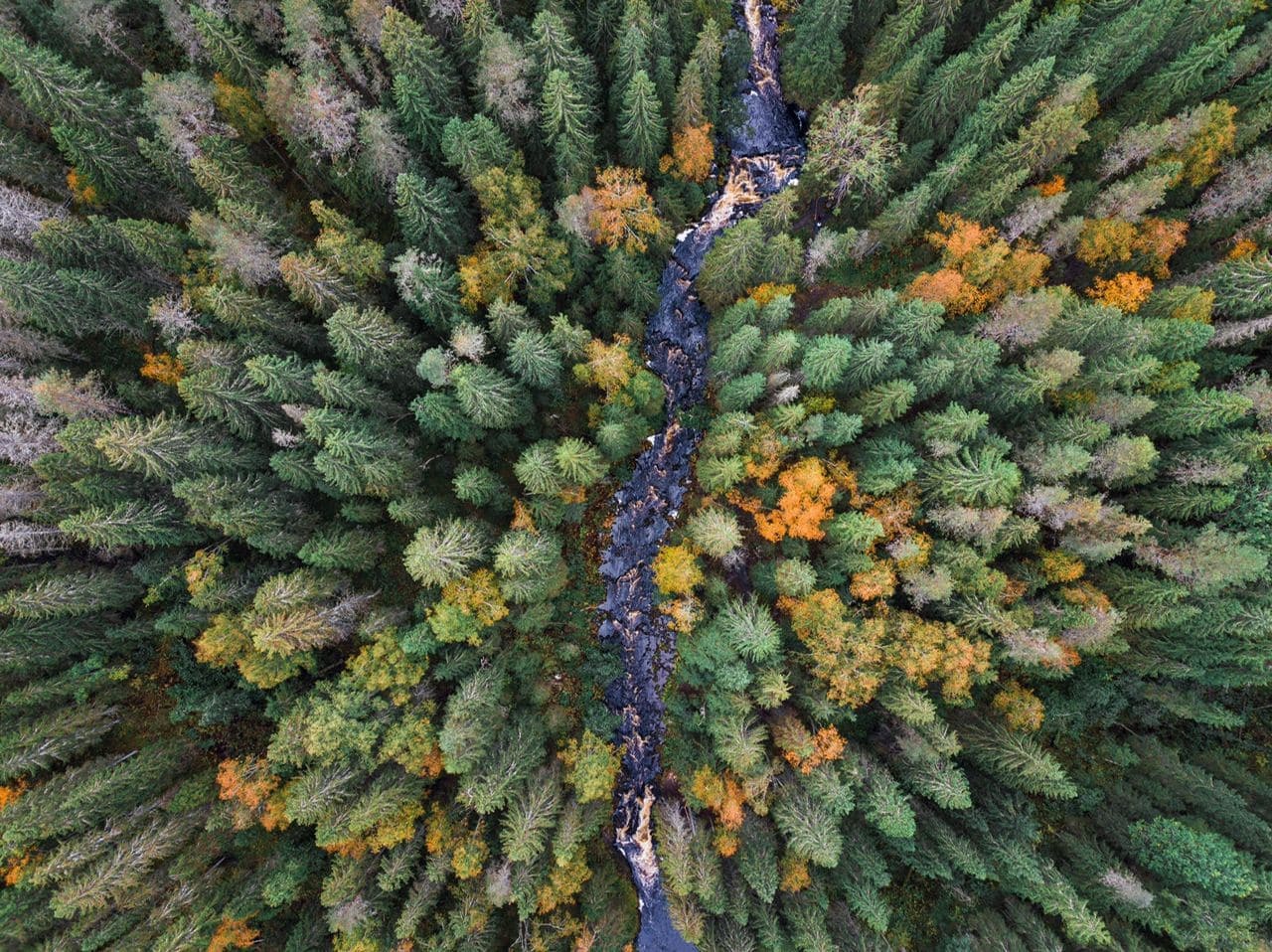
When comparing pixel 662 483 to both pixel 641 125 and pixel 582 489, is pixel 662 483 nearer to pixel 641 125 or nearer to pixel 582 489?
pixel 582 489

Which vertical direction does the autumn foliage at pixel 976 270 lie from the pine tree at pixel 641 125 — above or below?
below

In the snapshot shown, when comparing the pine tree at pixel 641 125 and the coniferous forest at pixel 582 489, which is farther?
the pine tree at pixel 641 125

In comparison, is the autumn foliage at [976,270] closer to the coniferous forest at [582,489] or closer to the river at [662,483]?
the coniferous forest at [582,489]

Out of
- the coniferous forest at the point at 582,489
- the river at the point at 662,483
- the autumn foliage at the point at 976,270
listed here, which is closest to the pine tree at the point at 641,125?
the coniferous forest at the point at 582,489

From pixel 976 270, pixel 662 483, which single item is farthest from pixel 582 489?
pixel 976 270

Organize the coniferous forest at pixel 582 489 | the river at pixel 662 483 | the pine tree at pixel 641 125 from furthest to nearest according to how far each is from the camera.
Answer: the river at pixel 662 483 < the pine tree at pixel 641 125 < the coniferous forest at pixel 582 489
